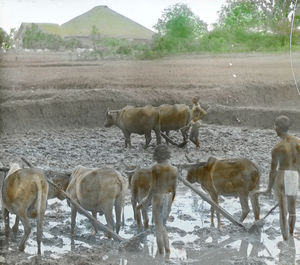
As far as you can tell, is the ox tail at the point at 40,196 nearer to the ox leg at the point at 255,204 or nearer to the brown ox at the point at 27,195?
the brown ox at the point at 27,195

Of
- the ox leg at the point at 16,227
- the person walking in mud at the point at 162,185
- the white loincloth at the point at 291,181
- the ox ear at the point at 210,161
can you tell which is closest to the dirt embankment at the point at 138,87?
the ox ear at the point at 210,161

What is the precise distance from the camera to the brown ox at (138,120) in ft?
15.0

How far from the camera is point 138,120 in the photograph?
15.1 ft

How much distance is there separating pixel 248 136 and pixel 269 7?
81 centimetres

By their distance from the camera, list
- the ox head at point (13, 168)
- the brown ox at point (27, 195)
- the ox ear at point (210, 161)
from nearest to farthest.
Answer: the brown ox at point (27, 195)
the ox head at point (13, 168)
the ox ear at point (210, 161)

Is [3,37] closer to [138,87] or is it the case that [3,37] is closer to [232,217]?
Answer: [138,87]

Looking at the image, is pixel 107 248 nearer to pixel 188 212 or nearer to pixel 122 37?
pixel 188 212

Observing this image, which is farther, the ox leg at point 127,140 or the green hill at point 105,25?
the ox leg at point 127,140

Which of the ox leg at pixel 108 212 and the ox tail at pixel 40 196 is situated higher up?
the ox tail at pixel 40 196

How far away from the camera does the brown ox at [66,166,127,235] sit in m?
4.54

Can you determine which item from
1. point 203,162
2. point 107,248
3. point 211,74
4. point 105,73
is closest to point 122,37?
point 105,73

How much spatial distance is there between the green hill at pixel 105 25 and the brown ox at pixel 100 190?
82 cm

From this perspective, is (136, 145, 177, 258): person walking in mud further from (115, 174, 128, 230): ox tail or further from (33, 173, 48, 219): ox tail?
(33, 173, 48, 219): ox tail

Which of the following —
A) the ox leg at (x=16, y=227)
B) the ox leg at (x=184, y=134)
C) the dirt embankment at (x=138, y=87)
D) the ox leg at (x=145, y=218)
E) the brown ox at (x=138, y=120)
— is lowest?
the ox leg at (x=16, y=227)
